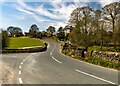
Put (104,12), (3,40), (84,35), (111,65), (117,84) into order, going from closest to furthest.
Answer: (117,84)
(111,65)
(84,35)
(3,40)
(104,12)

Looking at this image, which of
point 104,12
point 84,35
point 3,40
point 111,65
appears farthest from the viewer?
point 104,12

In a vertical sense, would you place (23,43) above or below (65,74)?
below

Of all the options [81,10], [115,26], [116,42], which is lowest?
[116,42]

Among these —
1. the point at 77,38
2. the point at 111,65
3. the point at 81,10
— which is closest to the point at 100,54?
the point at 111,65

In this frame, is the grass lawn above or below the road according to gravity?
below

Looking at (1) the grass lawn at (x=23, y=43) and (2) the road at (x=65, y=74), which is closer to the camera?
(2) the road at (x=65, y=74)

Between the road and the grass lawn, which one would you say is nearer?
the road

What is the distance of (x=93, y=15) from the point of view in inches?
2343

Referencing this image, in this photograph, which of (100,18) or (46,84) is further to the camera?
(100,18)

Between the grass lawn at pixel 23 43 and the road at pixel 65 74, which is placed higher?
the road at pixel 65 74

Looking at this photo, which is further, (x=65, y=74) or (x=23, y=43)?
(x=23, y=43)

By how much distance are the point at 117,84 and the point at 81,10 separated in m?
50.9

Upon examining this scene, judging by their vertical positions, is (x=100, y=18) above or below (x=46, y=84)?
above

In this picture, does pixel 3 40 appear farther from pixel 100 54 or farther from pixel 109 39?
pixel 100 54
